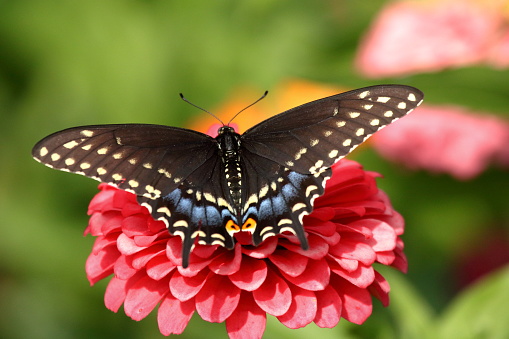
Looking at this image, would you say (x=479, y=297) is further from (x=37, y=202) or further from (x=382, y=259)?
(x=37, y=202)

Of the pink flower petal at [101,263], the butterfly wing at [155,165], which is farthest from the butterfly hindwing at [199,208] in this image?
the pink flower petal at [101,263]

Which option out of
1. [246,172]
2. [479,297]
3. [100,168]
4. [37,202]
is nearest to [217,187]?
[246,172]

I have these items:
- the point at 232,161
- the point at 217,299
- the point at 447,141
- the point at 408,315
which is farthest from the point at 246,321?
the point at 447,141

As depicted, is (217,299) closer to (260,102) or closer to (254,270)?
(254,270)

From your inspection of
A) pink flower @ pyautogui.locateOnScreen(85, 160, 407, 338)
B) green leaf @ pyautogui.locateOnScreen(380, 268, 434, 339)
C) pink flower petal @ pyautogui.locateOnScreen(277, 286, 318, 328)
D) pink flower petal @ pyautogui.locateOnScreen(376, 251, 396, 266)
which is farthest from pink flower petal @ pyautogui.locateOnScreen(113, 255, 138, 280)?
green leaf @ pyautogui.locateOnScreen(380, 268, 434, 339)

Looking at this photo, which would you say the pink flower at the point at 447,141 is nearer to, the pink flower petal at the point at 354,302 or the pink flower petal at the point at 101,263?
the pink flower petal at the point at 354,302
